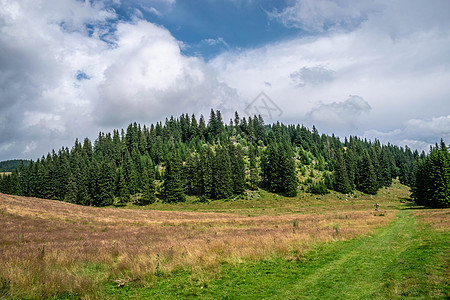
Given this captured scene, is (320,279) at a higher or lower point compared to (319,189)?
higher

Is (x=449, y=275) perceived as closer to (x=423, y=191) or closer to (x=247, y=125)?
(x=423, y=191)

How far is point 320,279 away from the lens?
939 centimetres

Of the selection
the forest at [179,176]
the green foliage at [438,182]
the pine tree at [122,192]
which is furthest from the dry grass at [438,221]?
the pine tree at [122,192]

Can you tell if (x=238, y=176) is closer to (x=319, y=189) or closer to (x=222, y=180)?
(x=222, y=180)

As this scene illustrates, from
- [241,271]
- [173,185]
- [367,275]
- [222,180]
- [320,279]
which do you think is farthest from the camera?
[222,180]

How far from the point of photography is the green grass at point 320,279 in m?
7.90

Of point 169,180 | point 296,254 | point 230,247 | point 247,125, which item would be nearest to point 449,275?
point 296,254

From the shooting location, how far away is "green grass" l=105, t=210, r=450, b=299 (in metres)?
7.90

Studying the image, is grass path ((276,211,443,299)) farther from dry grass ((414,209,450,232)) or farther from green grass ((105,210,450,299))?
dry grass ((414,209,450,232))

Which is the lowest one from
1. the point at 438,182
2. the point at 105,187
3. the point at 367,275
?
the point at 367,275

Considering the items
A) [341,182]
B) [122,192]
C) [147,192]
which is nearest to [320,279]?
[147,192]

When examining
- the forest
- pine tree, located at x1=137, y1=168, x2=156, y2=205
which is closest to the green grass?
the forest

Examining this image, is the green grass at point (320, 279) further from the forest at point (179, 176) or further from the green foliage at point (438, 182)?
the forest at point (179, 176)

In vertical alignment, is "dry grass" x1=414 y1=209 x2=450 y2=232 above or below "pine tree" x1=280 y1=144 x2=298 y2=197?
below
